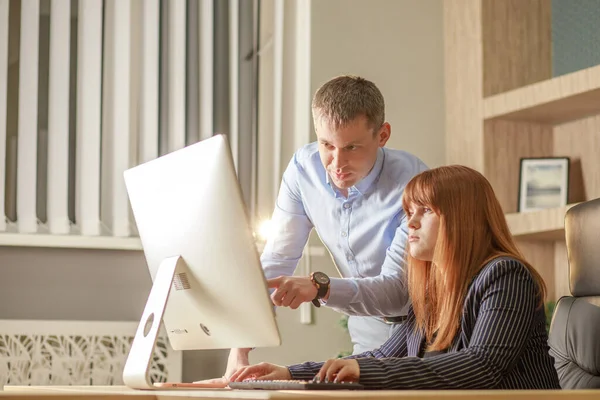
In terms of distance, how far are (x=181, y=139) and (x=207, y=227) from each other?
6.32ft

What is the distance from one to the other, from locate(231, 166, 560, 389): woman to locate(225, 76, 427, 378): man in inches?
6.0

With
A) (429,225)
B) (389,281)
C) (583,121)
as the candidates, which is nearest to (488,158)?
(583,121)

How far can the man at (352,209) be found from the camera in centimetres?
188

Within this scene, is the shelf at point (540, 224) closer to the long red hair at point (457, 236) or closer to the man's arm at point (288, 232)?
the man's arm at point (288, 232)

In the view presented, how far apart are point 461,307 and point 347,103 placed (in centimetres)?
67

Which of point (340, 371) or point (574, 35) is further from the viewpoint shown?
point (574, 35)

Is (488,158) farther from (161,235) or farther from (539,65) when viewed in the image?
(161,235)

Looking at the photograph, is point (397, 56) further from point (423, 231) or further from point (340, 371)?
point (340, 371)

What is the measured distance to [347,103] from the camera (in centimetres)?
204

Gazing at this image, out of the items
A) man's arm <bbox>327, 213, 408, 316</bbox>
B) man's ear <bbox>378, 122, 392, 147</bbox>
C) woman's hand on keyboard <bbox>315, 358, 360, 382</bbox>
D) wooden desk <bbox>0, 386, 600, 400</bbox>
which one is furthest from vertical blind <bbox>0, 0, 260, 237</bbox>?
woman's hand on keyboard <bbox>315, 358, 360, 382</bbox>

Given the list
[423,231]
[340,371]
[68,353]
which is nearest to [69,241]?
[68,353]

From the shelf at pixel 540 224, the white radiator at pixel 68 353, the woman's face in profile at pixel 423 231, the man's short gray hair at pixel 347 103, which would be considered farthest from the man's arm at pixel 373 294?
the white radiator at pixel 68 353

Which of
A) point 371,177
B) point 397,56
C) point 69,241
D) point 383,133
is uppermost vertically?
point 397,56

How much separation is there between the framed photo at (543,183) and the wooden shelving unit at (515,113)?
5cm
